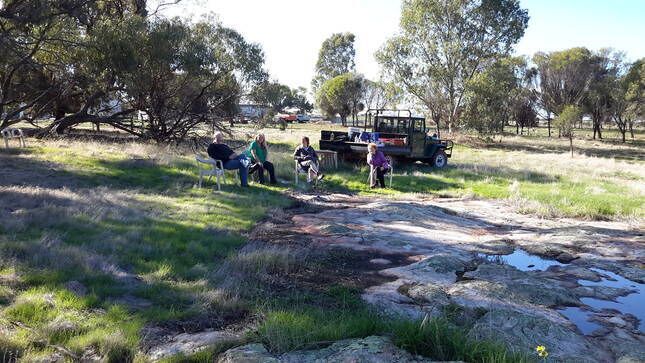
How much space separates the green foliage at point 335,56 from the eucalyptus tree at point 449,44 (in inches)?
1063

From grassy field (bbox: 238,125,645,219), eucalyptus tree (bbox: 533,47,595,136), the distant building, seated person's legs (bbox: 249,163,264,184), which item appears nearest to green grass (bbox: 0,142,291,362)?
seated person's legs (bbox: 249,163,264,184)

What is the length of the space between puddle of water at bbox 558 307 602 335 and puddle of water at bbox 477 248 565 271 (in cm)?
153

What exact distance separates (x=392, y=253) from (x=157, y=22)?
16.4 meters

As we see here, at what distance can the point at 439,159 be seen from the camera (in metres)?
18.7

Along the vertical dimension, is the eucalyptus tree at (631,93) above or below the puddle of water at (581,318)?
above

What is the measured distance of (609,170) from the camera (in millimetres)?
21516

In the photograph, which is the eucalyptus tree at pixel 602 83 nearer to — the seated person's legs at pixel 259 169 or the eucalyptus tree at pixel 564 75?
the eucalyptus tree at pixel 564 75

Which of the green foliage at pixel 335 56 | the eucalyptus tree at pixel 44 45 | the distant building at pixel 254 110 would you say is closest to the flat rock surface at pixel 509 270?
the eucalyptus tree at pixel 44 45

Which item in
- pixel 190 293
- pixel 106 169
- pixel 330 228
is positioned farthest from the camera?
pixel 106 169

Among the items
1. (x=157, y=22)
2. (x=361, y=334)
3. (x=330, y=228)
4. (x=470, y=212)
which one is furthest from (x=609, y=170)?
(x=361, y=334)

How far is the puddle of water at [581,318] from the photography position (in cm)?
456

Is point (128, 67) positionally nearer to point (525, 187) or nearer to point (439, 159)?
point (439, 159)

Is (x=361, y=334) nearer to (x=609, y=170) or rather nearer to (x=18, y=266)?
(x=18, y=266)

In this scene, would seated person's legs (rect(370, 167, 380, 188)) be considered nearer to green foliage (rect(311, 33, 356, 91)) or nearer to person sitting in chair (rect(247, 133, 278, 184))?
person sitting in chair (rect(247, 133, 278, 184))
